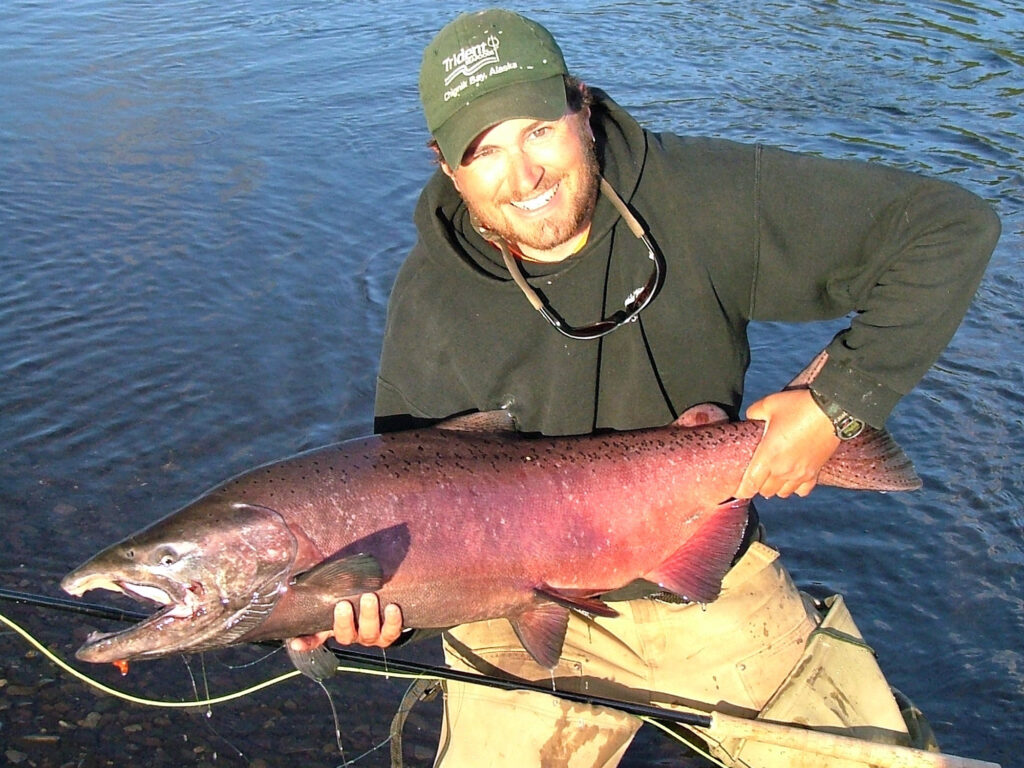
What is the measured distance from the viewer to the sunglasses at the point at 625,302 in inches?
130

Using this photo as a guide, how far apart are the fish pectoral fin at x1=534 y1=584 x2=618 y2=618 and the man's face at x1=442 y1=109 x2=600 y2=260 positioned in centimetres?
106

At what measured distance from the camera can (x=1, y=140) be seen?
35.9 ft

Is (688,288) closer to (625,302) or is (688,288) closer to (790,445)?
(625,302)

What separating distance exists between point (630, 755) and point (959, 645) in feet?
5.38

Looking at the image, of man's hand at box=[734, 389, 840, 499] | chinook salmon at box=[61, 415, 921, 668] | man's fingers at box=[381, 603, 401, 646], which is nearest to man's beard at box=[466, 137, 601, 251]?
chinook salmon at box=[61, 415, 921, 668]

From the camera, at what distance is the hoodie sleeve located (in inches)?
120

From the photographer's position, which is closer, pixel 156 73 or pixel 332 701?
pixel 332 701

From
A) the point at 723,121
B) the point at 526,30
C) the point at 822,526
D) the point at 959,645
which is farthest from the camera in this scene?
the point at 723,121

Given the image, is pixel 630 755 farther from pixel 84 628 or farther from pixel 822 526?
pixel 84 628

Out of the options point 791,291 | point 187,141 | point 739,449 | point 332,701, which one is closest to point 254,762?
point 332,701

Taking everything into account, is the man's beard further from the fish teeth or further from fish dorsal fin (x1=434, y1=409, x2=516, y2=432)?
the fish teeth

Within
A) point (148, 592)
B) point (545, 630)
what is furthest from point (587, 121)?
point (148, 592)

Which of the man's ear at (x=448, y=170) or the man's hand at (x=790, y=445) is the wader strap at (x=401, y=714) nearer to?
the man's hand at (x=790, y=445)

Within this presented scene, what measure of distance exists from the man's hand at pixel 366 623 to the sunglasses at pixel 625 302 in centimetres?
98
